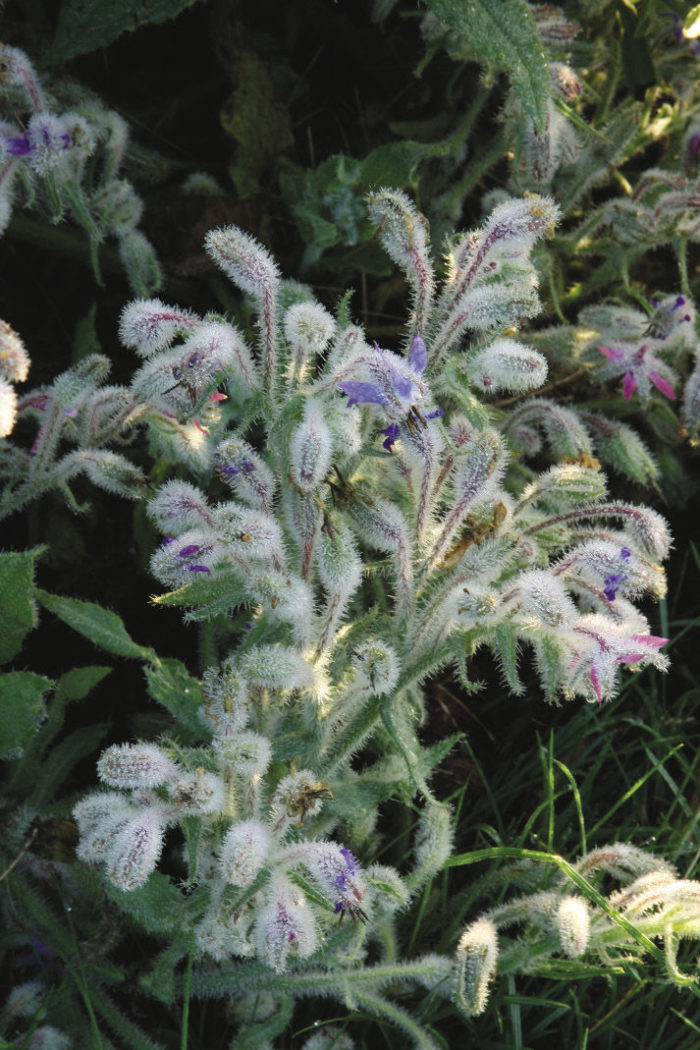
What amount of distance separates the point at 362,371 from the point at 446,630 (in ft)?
1.97

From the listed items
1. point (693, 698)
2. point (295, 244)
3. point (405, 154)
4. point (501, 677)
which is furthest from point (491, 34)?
point (693, 698)

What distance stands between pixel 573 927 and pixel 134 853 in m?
1.06

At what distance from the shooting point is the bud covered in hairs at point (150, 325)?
84.0 inches

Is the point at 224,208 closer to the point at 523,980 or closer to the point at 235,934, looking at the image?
the point at 235,934

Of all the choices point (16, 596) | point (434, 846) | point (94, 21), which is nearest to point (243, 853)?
point (434, 846)

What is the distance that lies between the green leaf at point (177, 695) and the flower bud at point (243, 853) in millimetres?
347

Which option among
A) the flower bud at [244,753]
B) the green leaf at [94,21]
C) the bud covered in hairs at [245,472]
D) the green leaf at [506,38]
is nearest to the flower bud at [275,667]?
the flower bud at [244,753]

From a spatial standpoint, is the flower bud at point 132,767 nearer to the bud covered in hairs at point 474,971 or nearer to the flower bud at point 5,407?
the flower bud at point 5,407

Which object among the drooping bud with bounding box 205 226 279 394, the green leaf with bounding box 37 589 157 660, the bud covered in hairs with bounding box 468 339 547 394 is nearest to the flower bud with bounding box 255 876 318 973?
the green leaf with bounding box 37 589 157 660

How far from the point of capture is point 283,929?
1.96 m

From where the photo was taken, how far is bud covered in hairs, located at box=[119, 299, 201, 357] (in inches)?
84.0

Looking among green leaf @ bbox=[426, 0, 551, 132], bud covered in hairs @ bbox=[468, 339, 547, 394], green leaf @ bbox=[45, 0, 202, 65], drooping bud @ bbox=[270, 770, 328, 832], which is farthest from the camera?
green leaf @ bbox=[45, 0, 202, 65]

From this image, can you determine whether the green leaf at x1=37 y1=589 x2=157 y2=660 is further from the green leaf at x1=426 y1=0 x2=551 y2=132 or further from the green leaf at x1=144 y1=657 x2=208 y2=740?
the green leaf at x1=426 y1=0 x2=551 y2=132

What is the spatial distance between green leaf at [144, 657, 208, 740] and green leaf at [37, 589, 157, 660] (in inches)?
2.4
